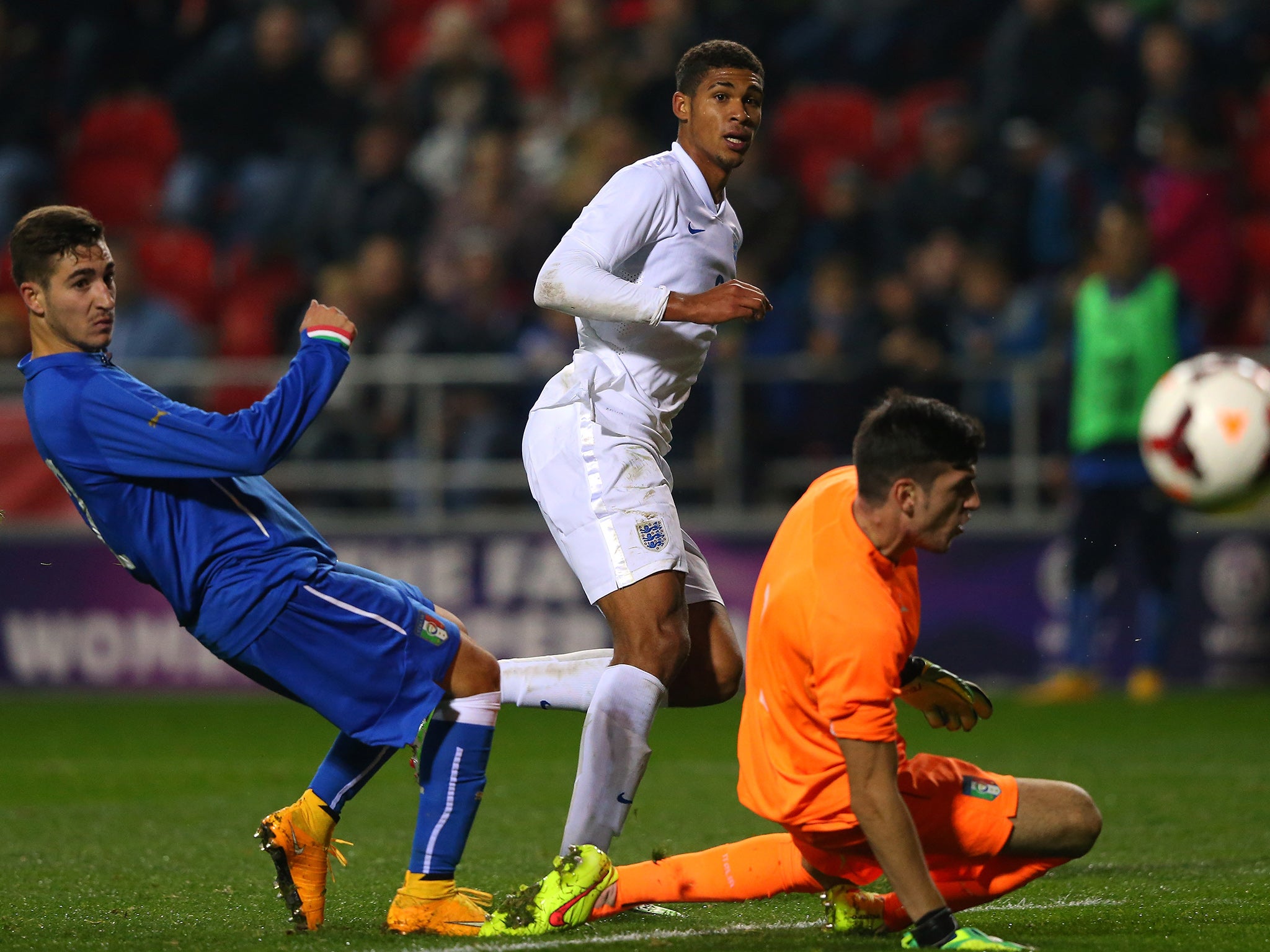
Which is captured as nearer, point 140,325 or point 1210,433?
point 1210,433

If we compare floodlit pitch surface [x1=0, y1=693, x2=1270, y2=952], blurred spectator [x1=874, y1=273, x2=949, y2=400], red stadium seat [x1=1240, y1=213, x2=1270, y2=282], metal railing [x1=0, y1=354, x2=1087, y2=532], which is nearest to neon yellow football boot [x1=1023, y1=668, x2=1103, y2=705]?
floodlit pitch surface [x1=0, y1=693, x2=1270, y2=952]

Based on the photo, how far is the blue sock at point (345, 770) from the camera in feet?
14.2

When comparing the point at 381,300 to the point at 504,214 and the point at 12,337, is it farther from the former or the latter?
the point at 12,337

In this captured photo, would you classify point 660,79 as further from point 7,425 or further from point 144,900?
point 144,900

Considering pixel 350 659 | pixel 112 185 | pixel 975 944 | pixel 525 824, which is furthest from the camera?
pixel 112 185

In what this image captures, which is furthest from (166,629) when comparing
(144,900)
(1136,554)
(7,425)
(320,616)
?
(320,616)

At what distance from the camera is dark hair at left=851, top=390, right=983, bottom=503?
3596 millimetres

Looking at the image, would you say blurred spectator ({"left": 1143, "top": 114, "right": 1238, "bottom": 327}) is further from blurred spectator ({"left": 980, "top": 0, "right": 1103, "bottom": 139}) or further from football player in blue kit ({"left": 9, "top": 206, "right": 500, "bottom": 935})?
football player in blue kit ({"left": 9, "top": 206, "right": 500, "bottom": 935})

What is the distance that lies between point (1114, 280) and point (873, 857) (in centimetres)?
641

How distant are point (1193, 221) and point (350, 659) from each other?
845 centimetres

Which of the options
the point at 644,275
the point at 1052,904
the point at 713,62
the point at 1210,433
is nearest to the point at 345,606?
the point at 644,275

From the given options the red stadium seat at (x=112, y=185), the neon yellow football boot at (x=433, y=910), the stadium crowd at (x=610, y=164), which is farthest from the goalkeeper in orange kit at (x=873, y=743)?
the red stadium seat at (x=112, y=185)

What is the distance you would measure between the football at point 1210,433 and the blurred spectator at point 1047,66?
4421mm

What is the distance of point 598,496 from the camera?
14.8 ft
